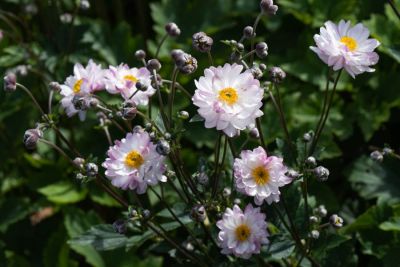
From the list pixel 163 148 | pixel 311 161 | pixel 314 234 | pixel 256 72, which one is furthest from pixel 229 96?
pixel 314 234

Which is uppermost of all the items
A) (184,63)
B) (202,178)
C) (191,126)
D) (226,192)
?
(184,63)

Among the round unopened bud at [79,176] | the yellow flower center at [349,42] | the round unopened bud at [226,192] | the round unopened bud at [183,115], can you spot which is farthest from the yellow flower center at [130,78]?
the yellow flower center at [349,42]

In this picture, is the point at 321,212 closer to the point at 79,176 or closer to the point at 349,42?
the point at 349,42

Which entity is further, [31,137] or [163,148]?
[31,137]

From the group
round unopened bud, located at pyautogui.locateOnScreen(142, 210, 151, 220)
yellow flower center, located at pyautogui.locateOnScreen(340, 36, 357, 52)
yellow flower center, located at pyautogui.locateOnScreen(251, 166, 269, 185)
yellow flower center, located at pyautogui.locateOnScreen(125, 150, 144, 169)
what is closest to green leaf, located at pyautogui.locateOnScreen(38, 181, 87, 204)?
round unopened bud, located at pyautogui.locateOnScreen(142, 210, 151, 220)

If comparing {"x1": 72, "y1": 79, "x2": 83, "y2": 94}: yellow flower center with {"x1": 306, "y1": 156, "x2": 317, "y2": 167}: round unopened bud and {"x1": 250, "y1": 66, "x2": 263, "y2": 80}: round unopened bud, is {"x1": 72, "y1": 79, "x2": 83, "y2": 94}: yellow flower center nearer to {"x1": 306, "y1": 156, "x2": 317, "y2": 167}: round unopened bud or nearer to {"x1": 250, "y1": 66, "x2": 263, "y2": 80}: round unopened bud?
{"x1": 250, "y1": 66, "x2": 263, "y2": 80}: round unopened bud
